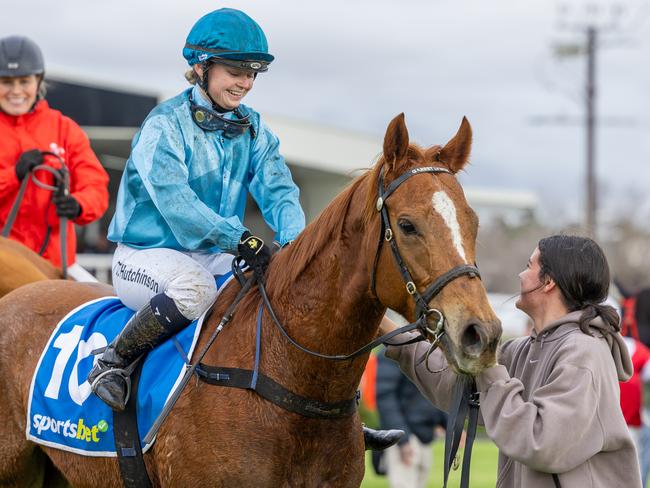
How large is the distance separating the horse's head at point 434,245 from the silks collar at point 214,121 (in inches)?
35.5

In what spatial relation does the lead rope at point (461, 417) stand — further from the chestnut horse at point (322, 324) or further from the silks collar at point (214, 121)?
the silks collar at point (214, 121)

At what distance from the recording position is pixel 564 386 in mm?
3553

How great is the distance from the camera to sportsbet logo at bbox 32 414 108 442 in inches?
169

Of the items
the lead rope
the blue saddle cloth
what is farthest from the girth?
the lead rope

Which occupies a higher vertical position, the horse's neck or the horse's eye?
the horse's eye

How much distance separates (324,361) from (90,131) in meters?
15.5

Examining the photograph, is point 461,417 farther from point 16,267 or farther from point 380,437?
point 16,267

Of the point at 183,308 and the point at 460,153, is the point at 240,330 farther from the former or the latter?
the point at 460,153

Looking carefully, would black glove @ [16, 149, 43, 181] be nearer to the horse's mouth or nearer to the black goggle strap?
the black goggle strap

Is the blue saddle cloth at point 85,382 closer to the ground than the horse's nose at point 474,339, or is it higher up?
closer to the ground

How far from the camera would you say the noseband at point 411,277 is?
3.42 meters

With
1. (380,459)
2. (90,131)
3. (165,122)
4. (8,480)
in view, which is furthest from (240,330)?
(90,131)

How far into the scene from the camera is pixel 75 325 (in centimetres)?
462

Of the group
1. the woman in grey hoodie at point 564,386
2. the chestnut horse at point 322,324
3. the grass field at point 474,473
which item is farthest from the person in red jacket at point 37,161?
the grass field at point 474,473
